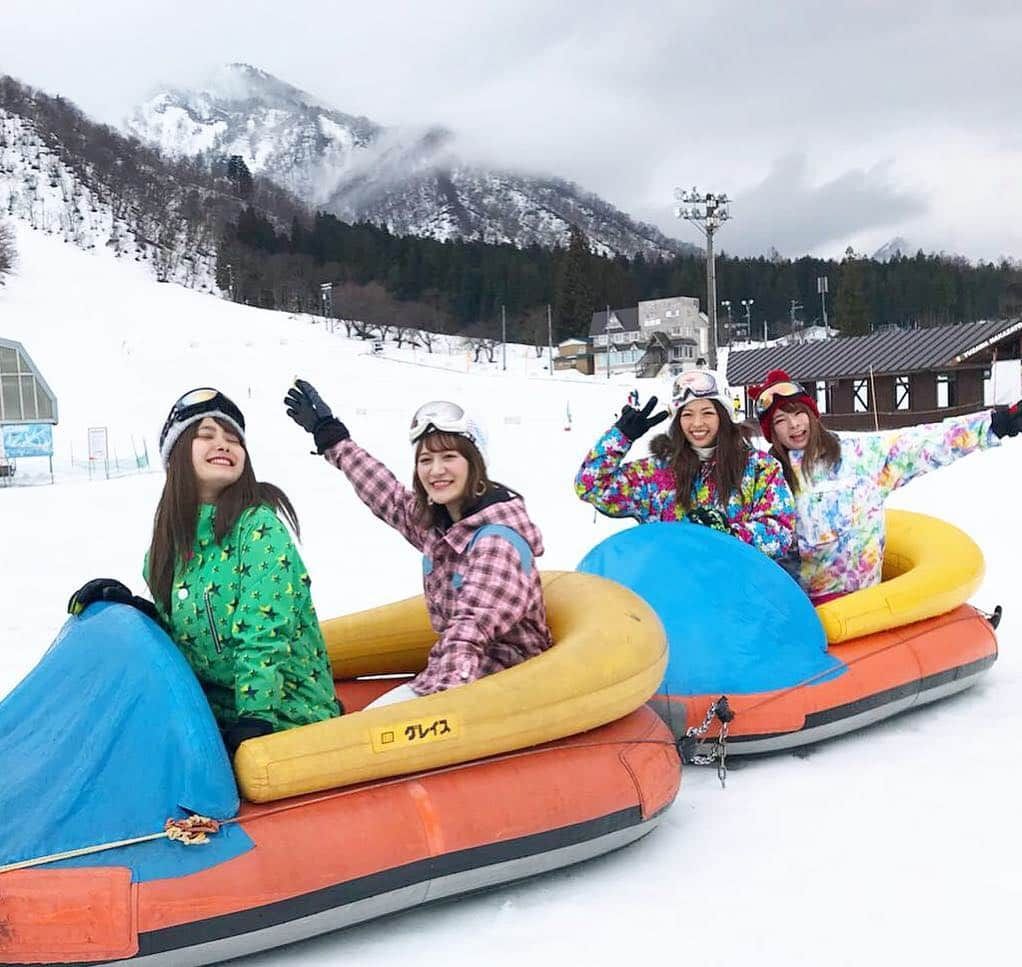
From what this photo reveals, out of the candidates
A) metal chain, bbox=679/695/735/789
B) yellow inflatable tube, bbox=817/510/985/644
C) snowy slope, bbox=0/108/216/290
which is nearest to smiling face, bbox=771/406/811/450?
yellow inflatable tube, bbox=817/510/985/644

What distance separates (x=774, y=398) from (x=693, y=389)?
0.50 m

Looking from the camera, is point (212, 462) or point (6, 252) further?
point (6, 252)

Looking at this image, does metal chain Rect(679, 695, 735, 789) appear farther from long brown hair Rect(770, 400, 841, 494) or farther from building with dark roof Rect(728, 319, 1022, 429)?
building with dark roof Rect(728, 319, 1022, 429)

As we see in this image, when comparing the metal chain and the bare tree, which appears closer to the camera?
the metal chain

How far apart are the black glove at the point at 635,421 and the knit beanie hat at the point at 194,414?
7.44ft

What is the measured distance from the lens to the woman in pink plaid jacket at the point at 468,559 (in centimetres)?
315

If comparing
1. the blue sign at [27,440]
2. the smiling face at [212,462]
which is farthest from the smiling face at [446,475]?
the blue sign at [27,440]

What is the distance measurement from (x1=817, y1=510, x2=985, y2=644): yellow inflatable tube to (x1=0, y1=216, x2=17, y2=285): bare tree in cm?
5160

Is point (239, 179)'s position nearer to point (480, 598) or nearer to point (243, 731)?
point (480, 598)

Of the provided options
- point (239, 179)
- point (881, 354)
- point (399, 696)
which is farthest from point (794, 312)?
point (399, 696)

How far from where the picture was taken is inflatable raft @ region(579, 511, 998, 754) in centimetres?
400

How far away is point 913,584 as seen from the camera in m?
4.60

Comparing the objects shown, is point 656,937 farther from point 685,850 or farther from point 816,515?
point 816,515

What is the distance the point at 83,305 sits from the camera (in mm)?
48469
